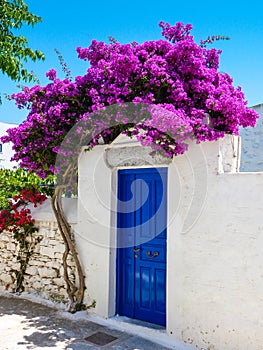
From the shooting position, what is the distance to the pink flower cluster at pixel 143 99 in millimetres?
4863

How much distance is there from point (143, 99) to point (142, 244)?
212cm

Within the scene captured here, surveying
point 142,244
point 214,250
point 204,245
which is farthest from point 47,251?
point 214,250

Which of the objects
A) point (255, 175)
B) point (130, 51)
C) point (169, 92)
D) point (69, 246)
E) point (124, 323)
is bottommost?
point (124, 323)

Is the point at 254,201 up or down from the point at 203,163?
down

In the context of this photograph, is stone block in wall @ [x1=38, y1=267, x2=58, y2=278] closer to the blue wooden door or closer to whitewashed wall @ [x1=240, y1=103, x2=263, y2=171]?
the blue wooden door

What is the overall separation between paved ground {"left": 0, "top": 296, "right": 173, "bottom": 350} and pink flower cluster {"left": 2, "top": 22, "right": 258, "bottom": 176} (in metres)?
2.44

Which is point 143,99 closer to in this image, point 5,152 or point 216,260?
point 216,260

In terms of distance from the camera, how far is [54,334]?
515 centimetres

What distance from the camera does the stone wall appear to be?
6500 millimetres

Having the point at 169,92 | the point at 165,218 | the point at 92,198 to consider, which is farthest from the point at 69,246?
the point at 169,92

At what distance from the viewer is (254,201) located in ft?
14.3

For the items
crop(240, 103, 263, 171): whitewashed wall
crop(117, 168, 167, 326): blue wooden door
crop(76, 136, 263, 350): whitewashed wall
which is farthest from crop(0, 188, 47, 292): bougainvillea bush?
crop(240, 103, 263, 171): whitewashed wall

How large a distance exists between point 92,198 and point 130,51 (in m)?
2.39

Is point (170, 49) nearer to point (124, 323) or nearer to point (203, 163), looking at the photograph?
point (203, 163)
